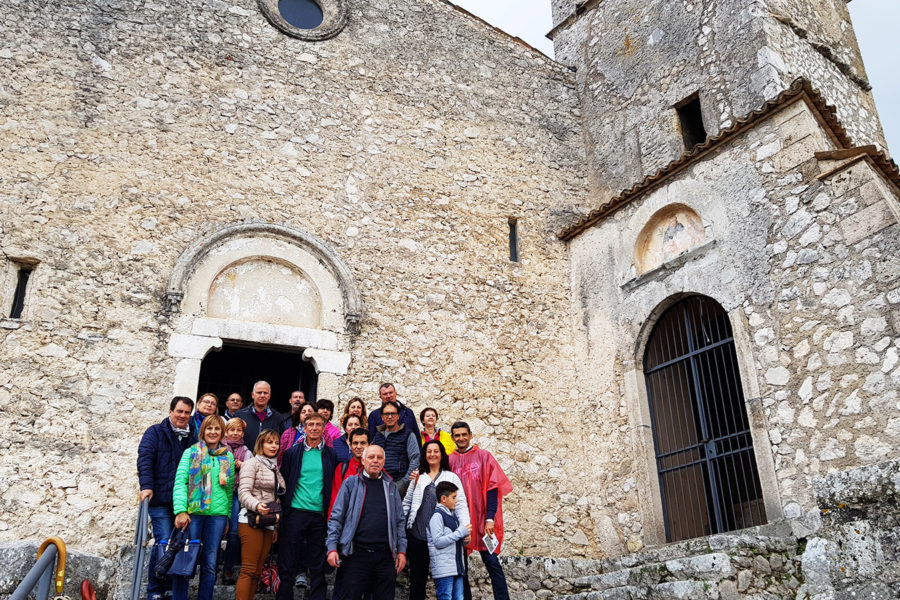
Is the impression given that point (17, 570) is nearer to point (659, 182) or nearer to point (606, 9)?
point (659, 182)

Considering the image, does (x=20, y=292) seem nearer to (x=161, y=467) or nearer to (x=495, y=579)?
(x=161, y=467)

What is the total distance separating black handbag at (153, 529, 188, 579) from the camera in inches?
211

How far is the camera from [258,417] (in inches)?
278

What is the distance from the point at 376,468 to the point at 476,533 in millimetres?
1201

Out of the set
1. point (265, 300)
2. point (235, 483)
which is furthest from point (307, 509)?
point (265, 300)

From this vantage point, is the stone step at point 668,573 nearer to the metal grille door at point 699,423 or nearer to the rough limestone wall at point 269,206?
the metal grille door at point 699,423

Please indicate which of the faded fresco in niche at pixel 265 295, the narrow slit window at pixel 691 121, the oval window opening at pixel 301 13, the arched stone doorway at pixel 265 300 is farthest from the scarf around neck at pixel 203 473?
the narrow slit window at pixel 691 121

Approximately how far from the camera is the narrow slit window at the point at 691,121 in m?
10.4

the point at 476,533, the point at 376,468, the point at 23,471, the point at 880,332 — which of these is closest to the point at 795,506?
the point at 880,332

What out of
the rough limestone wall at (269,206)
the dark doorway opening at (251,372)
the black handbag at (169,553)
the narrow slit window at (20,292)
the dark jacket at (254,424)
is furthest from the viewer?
the dark doorway opening at (251,372)

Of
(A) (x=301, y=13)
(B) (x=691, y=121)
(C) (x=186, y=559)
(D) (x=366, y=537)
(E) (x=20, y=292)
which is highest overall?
(A) (x=301, y=13)

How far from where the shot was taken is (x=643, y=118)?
10914 mm

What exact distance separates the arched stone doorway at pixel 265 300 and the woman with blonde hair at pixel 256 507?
2.50 meters

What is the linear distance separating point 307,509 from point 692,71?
774 centimetres
